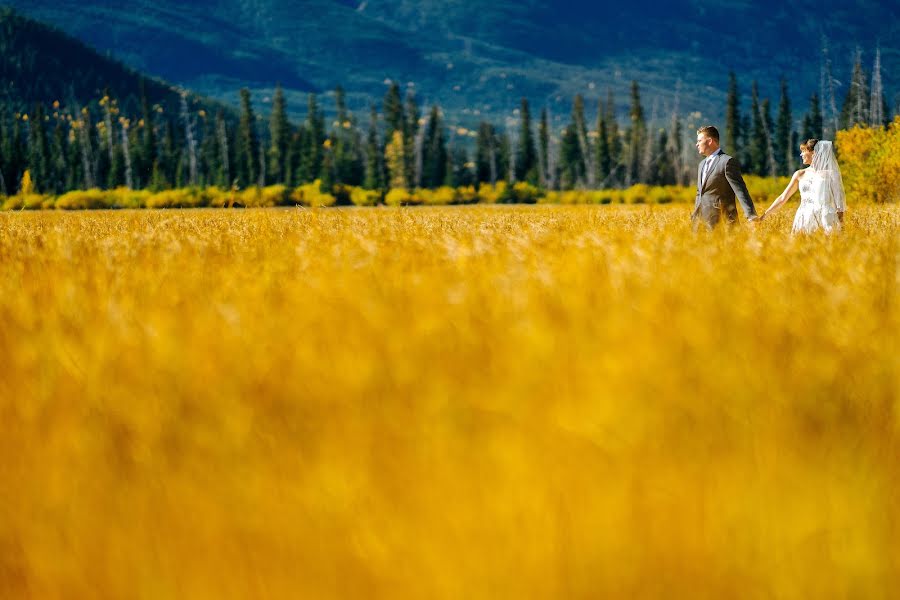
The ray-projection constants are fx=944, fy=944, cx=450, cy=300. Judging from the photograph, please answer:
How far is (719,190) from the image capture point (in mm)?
11758

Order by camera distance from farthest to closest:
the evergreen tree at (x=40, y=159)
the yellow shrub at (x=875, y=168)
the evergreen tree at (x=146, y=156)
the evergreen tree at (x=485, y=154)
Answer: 1. the evergreen tree at (x=485, y=154)
2. the evergreen tree at (x=40, y=159)
3. the evergreen tree at (x=146, y=156)
4. the yellow shrub at (x=875, y=168)

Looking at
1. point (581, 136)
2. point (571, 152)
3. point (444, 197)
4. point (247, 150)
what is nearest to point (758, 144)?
point (581, 136)

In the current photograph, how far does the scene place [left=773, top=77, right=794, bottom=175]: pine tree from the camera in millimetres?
133750

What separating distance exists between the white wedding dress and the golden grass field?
31.8 ft

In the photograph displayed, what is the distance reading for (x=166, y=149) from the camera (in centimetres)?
14425

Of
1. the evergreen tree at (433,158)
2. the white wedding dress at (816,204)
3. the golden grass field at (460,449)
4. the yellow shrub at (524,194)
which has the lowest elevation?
the golden grass field at (460,449)

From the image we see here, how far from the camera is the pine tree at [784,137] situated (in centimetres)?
13375

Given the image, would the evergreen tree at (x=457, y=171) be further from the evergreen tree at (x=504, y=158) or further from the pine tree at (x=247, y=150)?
the pine tree at (x=247, y=150)

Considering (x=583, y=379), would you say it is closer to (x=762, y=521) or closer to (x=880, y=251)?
(x=762, y=521)

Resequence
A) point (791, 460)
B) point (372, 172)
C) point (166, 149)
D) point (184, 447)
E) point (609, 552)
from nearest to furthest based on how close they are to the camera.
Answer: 1. point (609, 552)
2. point (791, 460)
3. point (184, 447)
4. point (372, 172)
5. point (166, 149)

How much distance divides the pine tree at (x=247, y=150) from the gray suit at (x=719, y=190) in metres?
121

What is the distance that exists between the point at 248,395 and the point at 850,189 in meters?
45.5

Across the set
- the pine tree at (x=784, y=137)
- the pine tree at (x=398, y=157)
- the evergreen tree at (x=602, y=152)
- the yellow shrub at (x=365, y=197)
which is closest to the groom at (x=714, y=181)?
the yellow shrub at (x=365, y=197)

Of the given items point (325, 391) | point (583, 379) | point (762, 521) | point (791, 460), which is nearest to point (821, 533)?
point (762, 521)
